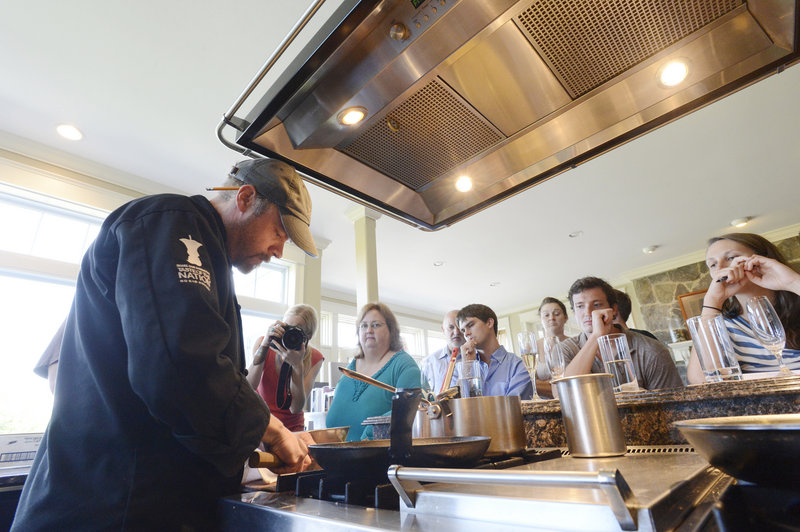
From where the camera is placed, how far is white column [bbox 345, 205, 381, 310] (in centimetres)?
353

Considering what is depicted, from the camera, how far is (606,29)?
677 mm

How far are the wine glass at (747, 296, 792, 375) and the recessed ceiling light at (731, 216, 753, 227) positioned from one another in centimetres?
455

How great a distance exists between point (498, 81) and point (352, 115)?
0.28 metres

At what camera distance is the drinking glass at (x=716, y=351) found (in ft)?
3.21

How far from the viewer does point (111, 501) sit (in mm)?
613

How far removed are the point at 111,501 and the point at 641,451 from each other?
3.04ft

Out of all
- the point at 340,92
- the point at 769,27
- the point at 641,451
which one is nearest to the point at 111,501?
the point at 340,92

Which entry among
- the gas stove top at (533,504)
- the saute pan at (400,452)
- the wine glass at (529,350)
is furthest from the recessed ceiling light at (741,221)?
the saute pan at (400,452)

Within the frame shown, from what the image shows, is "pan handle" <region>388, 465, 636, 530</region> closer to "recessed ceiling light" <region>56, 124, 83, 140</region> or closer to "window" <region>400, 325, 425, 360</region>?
"recessed ceiling light" <region>56, 124, 83, 140</region>

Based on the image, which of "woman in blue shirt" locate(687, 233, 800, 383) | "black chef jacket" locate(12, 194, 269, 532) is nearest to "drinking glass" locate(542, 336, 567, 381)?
"woman in blue shirt" locate(687, 233, 800, 383)

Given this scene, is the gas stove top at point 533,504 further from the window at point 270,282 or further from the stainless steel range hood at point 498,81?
the window at point 270,282

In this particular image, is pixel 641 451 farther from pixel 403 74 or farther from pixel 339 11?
pixel 339 11

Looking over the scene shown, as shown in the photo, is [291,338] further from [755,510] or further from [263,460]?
[755,510]

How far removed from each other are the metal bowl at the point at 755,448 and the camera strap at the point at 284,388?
1.64 meters
